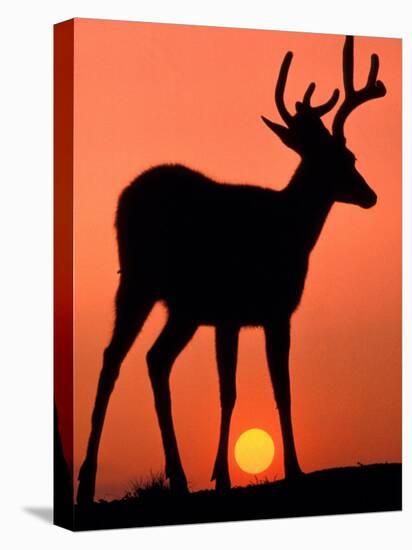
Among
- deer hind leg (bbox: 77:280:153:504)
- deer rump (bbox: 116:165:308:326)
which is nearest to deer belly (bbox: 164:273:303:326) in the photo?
deer rump (bbox: 116:165:308:326)

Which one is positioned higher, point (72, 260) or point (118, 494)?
point (72, 260)

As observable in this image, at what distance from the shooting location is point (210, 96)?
323 inches

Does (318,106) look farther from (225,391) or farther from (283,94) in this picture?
(225,391)

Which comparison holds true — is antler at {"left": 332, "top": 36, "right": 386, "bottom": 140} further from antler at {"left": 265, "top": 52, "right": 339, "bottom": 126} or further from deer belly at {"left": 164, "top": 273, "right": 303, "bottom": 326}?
deer belly at {"left": 164, "top": 273, "right": 303, "bottom": 326}

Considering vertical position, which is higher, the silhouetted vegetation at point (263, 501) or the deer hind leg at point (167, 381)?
the deer hind leg at point (167, 381)

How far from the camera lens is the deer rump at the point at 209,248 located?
8.07m

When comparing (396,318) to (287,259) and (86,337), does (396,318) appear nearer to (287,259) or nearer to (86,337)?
(287,259)

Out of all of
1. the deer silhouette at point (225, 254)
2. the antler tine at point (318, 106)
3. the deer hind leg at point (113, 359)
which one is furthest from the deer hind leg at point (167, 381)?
the antler tine at point (318, 106)

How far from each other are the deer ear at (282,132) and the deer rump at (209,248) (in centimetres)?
26

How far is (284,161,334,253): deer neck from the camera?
8430 millimetres

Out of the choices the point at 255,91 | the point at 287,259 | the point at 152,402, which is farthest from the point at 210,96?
the point at 152,402

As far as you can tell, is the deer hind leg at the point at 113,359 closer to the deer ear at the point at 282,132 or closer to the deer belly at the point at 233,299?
the deer belly at the point at 233,299

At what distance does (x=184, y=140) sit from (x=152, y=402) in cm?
127

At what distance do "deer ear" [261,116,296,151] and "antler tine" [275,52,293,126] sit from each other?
44 millimetres
